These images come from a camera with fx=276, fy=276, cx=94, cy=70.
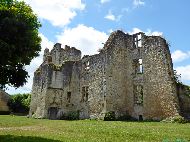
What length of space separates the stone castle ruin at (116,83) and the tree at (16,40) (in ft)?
48.3

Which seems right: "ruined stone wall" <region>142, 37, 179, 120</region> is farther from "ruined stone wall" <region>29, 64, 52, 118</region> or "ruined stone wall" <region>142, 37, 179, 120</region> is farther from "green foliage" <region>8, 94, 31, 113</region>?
"green foliage" <region>8, 94, 31, 113</region>

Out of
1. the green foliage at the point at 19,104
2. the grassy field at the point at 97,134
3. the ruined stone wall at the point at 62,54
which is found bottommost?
the grassy field at the point at 97,134

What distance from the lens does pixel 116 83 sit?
3030 centimetres

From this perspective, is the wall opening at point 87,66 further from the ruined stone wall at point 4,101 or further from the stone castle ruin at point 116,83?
the ruined stone wall at point 4,101

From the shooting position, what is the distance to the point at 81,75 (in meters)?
34.4

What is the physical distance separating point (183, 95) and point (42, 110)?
17.2m

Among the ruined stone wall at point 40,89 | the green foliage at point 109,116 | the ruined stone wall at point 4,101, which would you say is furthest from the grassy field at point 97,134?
the ruined stone wall at point 4,101

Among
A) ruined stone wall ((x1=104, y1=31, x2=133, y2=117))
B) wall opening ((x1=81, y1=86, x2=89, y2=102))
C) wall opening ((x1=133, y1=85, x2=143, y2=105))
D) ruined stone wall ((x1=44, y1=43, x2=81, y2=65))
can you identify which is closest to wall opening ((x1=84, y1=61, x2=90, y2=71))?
wall opening ((x1=81, y1=86, x2=89, y2=102))

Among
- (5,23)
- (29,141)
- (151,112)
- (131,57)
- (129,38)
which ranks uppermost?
(129,38)

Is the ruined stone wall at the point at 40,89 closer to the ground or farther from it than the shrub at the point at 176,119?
farther from it

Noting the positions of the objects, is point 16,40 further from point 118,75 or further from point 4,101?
point 4,101

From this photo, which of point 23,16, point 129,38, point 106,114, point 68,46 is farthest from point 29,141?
point 68,46

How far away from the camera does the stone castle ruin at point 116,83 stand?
27719 mm

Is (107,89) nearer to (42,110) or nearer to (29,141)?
(42,110)
